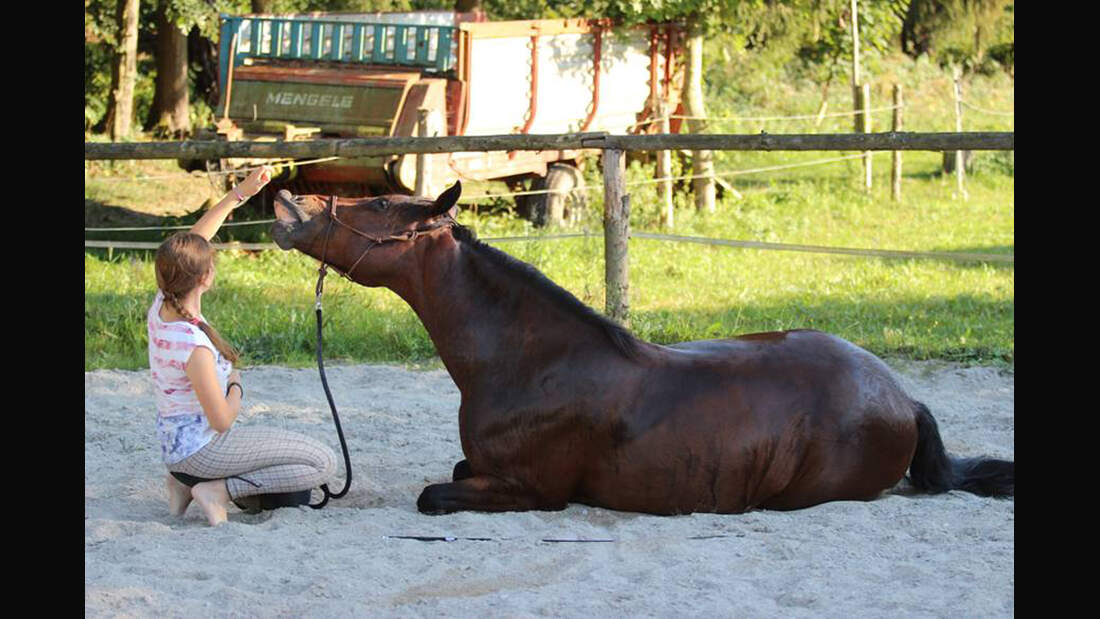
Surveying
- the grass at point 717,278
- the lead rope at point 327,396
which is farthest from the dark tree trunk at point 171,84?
the lead rope at point 327,396

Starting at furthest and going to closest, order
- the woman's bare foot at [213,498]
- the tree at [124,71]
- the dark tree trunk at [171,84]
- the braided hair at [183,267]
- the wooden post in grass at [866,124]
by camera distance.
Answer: the dark tree trunk at [171,84], the tree at [124,71], the wooden post in grass at [866,124], the woman's bare foot at [213,498], the braided hair at [183,267]

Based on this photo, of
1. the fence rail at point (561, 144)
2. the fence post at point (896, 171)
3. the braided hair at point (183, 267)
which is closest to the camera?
the braided hair at point (183, 267)

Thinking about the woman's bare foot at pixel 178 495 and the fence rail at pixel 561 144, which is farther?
the fence rail at pixel 561 144

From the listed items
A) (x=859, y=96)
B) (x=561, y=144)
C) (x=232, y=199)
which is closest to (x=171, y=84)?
(x=859, y=96)

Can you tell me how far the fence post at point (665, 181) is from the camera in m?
13.3

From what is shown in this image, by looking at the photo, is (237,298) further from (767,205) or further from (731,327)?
(767,205)

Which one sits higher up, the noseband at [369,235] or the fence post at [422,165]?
the fence post at [422,165]

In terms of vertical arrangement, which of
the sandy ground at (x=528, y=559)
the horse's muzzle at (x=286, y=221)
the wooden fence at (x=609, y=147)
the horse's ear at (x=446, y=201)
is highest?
the wooden fence at (x=609, y=147)

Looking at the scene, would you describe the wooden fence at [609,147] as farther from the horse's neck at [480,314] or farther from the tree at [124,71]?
the tree at [124,71]

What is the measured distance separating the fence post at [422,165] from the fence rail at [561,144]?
8.82 feet

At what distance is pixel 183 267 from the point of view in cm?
446

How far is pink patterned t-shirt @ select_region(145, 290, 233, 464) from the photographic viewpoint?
455cm

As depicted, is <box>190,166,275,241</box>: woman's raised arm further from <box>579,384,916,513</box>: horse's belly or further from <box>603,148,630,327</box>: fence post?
<box>603,148,630,327</box>: fence post
